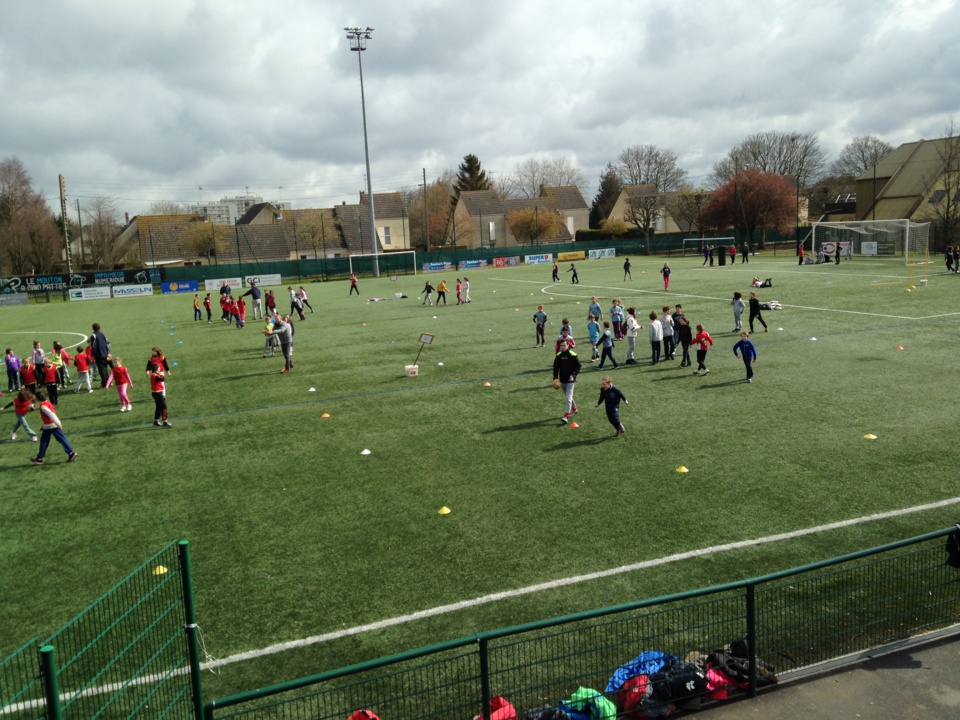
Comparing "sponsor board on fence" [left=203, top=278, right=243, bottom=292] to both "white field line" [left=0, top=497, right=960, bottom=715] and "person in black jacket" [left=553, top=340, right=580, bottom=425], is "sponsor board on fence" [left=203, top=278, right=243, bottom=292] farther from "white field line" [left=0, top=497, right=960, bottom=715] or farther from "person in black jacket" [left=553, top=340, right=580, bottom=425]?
"white field line" [left=0, top=497, right=960, bottom=715]

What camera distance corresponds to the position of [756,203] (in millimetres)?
81500

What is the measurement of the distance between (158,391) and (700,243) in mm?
78297

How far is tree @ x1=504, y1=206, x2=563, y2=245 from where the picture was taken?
99812 mm

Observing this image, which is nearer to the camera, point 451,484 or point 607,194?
point 451,484

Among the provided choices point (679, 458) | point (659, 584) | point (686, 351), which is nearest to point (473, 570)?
point (659, 584)

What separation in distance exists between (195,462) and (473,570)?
774 cm

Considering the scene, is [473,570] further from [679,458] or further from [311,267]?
[311,267]

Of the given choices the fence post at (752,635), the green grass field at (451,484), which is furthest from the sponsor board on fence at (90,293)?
the fence post at (752,635)

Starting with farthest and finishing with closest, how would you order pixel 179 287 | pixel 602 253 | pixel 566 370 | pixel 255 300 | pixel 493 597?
1. pixel 602 253
2. pixel 179 287
3. pixel 255 300
4. pixel 566 370
5. pixel 493 597

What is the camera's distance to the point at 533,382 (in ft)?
67.3

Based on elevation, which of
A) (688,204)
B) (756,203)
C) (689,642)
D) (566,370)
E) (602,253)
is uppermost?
(688,204)

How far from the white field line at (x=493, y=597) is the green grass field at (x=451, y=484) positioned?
0.38 ft

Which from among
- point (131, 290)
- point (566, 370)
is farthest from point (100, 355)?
point (131, 290)

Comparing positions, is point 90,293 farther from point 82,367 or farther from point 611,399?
point 611,399
